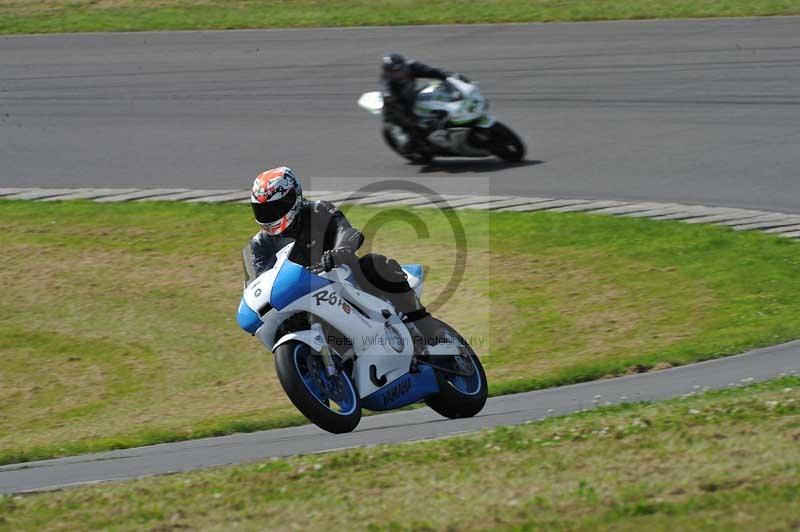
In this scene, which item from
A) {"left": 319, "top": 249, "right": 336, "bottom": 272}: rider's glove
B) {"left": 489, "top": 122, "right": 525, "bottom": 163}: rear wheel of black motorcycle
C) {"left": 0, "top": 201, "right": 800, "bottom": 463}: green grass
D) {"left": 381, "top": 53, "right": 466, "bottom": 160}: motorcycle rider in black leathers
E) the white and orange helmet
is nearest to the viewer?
{"left": 319, "top": 249, "right": 336, "bottom": 272}: rider's glove

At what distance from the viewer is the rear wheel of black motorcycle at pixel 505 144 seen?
16125 mm

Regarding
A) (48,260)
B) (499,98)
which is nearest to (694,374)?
(48,260)

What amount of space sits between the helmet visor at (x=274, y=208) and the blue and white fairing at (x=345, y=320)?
21 centimetres

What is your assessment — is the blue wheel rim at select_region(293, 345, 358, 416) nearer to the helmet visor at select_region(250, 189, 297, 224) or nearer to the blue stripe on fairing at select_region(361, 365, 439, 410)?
the blue stripe on fairing at select_region(361, 365, 439, 410)

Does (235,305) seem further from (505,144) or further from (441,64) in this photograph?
(441,64)

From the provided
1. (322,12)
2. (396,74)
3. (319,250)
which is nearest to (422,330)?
(319,250)

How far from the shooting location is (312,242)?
8219mm

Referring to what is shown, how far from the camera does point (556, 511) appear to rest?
19.0ft

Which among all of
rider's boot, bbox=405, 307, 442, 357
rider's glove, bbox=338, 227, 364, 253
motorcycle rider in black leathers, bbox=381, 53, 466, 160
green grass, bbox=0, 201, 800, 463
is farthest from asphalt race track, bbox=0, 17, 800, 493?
rider's glove, bbox=338, 227, 364, 253

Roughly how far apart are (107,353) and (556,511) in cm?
616

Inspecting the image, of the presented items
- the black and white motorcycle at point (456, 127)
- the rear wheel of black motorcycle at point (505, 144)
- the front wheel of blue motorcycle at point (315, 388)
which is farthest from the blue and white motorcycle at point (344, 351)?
the rear wheel of black motorcycle at point (505, 144)

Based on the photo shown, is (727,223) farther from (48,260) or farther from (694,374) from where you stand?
(48,260)

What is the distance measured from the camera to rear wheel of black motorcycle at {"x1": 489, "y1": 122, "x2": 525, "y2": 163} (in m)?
16.1

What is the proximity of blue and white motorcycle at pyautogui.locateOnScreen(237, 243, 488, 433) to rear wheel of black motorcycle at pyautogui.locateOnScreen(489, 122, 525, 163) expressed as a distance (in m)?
7.91
